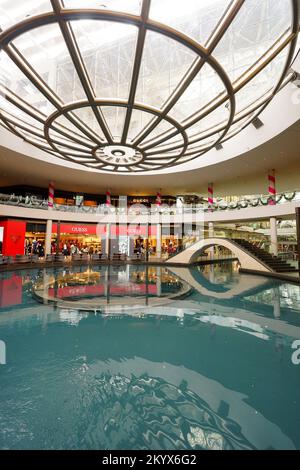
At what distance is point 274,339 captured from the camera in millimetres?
4273

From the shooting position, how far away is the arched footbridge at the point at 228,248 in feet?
46.1

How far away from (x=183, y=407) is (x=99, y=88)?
23.7 feet

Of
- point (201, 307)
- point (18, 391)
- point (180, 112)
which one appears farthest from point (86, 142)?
point (18, 391)

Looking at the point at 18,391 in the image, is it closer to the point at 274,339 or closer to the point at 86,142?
the point at 274,339

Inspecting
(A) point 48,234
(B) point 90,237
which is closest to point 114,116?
(A) point 48,234

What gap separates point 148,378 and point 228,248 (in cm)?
1461

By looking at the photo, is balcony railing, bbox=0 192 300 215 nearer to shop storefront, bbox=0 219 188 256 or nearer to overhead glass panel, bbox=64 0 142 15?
shop storefront, bbox=0 219 188 256

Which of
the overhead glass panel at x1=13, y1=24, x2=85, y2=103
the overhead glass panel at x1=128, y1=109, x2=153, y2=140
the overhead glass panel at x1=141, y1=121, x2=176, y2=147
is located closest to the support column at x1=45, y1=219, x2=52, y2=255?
the overhead glass panel at x1=128, y1=109, x2=153, y2=140

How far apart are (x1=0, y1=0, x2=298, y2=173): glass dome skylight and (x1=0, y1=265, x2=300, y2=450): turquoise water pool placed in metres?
5.86

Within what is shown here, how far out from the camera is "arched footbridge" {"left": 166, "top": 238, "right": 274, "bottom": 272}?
14041mm

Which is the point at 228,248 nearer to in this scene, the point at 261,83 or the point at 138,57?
the point at 261,83

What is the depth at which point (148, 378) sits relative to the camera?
2.96m

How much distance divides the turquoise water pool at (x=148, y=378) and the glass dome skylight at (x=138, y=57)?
5.86m

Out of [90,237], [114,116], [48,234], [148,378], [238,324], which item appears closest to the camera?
[148,378]
